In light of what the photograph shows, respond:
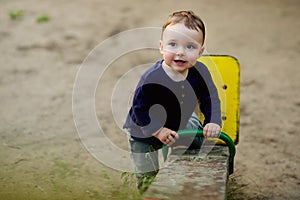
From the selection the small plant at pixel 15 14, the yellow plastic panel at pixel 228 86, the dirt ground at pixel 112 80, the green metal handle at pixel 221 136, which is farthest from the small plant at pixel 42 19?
the green metal handle at pixel 221 136

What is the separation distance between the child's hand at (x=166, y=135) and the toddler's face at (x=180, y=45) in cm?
30

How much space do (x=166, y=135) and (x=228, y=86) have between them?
565 millimetres

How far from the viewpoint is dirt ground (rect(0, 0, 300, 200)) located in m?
3.15

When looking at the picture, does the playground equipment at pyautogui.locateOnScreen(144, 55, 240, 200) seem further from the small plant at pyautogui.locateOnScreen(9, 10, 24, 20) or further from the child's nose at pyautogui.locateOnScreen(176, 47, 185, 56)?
the small plant at pyautogui.locateOnScreen(9, 10, 24, 20)

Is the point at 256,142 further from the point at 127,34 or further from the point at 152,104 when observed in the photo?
the point at 127,34

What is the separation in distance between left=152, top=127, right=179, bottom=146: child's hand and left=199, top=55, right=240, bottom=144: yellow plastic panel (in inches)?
17.9

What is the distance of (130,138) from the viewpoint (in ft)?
8.98

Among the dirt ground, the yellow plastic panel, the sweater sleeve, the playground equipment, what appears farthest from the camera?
the dirt ground

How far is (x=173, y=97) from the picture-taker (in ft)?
8.43

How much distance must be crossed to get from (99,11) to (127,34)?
78cm

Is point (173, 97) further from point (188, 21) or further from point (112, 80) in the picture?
point (112, 80)

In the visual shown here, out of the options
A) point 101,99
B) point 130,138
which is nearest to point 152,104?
point 130,138

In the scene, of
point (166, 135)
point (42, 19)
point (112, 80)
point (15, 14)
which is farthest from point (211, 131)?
point (15, 14)

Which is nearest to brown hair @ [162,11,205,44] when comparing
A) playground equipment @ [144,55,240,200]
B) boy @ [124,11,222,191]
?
boy @ [124,11,222,191]
